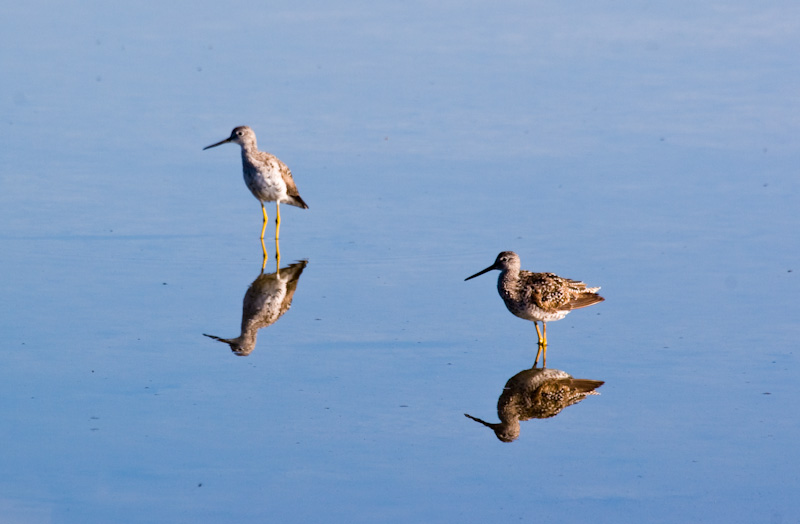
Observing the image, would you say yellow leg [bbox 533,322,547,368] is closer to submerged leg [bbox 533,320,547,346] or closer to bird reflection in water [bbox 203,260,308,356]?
submerged leg [bbox 533,320,547,346]

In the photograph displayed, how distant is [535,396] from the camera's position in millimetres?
9625

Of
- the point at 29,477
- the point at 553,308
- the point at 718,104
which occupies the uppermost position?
the point at 718,104

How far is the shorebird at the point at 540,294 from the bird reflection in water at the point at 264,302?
207 cm

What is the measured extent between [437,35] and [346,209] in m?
8.43

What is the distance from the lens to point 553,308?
10656mm

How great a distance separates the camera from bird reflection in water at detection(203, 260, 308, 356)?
35.2 feet

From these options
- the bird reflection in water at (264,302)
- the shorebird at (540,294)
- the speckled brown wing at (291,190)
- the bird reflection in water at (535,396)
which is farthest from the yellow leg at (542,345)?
the speckled brown wing at (291,190)

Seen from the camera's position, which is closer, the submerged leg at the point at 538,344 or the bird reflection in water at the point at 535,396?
the bird reflection in water at the point at 535,396

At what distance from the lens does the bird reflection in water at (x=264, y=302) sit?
10742mm

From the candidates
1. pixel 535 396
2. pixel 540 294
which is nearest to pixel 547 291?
pixel 540 294

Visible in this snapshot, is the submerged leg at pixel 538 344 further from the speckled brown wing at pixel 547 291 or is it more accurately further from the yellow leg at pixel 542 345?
the speckled brown wing at pixel 547 291

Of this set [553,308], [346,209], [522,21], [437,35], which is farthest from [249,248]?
[522,21]

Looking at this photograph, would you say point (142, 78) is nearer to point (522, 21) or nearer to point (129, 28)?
point (129, 28)

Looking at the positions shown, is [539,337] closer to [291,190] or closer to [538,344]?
[538,344]
